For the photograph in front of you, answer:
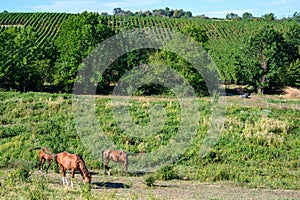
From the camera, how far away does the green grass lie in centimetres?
2082

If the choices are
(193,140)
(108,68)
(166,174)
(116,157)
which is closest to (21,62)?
(108,68)

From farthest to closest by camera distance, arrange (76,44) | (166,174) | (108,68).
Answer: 1. (76,44)
2. (108,68)
3. (166,174)

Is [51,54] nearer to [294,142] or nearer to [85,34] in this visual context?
[85,34]

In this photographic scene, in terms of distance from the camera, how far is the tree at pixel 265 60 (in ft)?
168

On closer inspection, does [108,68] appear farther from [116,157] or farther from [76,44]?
[116,157]

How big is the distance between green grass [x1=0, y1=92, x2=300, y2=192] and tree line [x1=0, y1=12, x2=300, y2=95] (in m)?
6.76

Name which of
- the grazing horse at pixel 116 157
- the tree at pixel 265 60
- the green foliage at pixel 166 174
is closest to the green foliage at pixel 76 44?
the tree at pixel 265 60

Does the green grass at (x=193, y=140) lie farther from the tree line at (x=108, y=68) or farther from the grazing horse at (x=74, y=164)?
the tree line at (x=108, y=68)

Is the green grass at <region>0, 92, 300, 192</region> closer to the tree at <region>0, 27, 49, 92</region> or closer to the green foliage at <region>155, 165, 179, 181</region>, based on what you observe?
the green foliage at <region>155, 165, 179, 181</region>

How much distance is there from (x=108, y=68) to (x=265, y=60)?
2010 centimetres

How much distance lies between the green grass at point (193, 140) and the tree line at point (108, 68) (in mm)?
6757

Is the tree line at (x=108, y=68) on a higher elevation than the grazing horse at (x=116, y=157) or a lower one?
higher

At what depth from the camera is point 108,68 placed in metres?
43.1

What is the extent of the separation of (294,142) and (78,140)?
13290 mm
